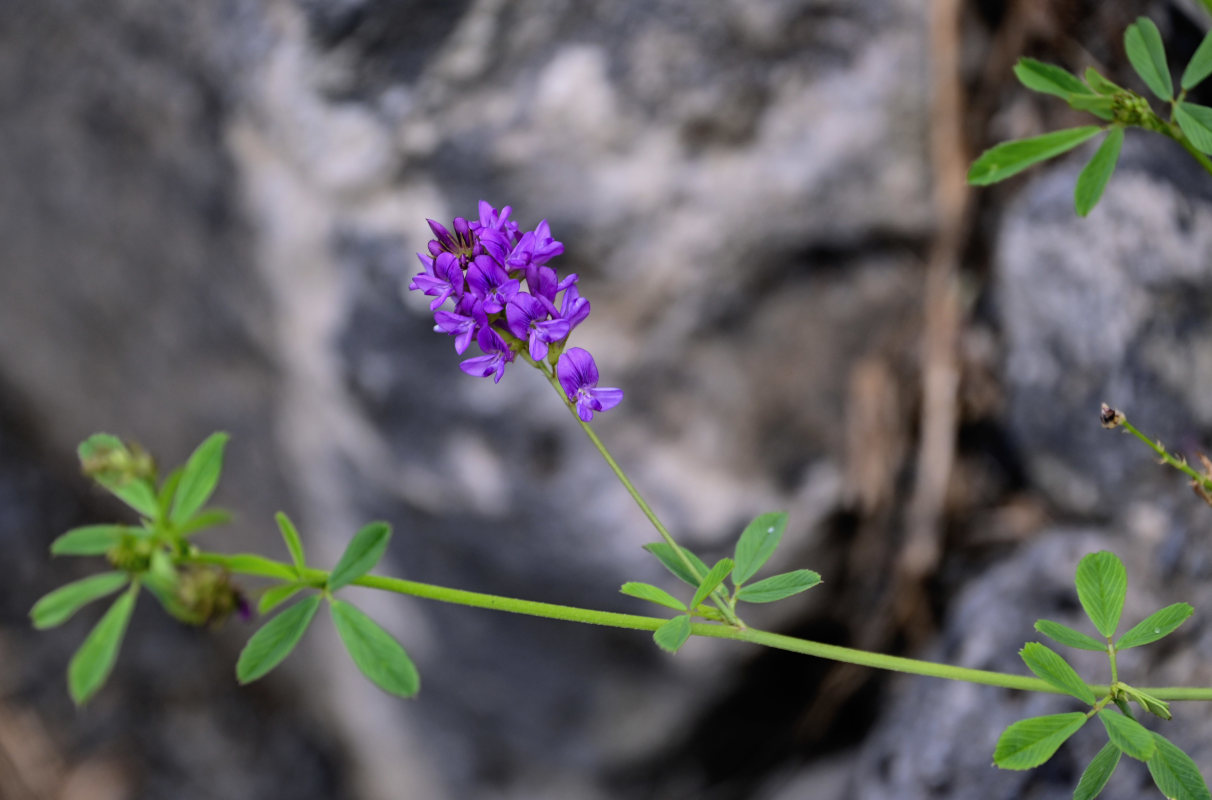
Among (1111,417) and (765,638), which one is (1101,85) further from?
(765,638)

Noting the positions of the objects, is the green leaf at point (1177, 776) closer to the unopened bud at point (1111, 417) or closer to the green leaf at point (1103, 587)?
the green leaf at point (1103, 587)

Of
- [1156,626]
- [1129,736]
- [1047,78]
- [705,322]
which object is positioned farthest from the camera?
[705,322]

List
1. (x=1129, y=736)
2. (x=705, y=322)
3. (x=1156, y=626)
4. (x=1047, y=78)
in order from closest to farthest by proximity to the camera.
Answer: (x=1129, y=736) → (x=1156, y=626) → (x=1047, y=78) → (x=705, y=322)

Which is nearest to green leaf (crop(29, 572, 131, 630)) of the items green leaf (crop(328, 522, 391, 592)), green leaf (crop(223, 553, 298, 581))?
green leaf (crop(223, 553, 298, 581))

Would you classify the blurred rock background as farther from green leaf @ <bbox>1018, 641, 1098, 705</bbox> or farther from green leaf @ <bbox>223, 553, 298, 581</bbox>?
green leaf @ <bbox>223, 553, 298, 581</bbox>

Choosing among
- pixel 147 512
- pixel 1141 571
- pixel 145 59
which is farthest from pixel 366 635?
pixel 145 59

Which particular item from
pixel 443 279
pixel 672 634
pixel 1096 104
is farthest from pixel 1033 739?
pixel 443 279
